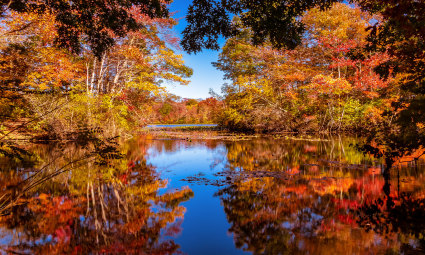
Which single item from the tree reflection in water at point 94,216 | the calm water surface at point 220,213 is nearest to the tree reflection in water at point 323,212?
the calm water surface at point 220,213

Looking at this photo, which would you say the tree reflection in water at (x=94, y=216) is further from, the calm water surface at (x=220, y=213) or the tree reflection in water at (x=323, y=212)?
the tree reflection in water at (x=323, y=212)

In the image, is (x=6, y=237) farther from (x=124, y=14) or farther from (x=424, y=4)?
(x=424, y=4)

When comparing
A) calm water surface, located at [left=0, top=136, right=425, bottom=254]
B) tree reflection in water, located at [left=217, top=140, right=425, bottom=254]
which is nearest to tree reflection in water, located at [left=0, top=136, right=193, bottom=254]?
calm water surface, located at [left=0, top=136, right=425, bottom=254]

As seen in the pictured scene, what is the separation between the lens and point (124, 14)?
556 cm

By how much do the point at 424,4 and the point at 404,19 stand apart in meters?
0.65

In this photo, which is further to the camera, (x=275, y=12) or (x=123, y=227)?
(x=275, y=12)

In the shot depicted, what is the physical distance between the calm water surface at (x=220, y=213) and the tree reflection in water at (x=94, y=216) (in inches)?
0.6

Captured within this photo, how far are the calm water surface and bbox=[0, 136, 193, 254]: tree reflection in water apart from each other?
1 cm

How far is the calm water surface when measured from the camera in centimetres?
286

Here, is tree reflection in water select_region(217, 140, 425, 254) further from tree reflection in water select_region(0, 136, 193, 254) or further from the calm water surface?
tree reflection in water select_region(0, 136, 193, 254)

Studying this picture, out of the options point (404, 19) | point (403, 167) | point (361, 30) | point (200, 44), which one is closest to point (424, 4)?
point (404, 19)

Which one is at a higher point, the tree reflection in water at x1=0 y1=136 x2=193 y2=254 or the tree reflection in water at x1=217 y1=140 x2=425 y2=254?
the tree reflection in water at x1=217 y1=140 x2=425 y2=254

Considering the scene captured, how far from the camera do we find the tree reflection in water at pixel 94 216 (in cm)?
285

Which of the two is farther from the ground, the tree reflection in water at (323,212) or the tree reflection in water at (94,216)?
the tree reflection in water at (323,212)
